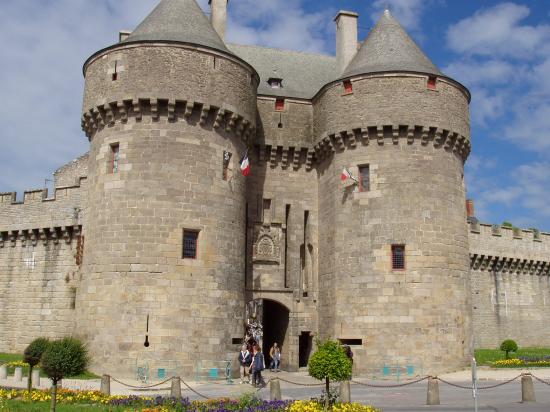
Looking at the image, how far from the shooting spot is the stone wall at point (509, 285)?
109ft

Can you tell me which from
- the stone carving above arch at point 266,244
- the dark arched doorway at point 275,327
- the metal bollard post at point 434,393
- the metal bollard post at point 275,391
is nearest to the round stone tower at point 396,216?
the dark arched doorway at point 275,327

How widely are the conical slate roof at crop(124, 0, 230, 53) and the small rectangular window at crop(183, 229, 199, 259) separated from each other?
6835 millimetres

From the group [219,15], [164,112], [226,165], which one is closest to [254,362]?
[226,165]

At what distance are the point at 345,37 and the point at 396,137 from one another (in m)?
7.44

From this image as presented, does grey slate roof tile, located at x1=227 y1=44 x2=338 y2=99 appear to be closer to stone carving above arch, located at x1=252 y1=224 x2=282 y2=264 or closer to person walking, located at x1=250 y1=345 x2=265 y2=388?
stone carving above arch, located at x1=252 y1=224 x2=282 y2=264

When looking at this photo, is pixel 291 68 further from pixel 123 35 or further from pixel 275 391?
pixel 275 391

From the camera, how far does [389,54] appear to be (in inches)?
957

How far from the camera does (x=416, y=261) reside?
21625 millimetres

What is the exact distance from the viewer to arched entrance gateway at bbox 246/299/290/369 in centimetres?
2267

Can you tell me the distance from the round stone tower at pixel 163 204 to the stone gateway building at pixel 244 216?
0.17 ft

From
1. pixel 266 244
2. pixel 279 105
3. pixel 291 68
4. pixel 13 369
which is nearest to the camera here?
pixel 13 369

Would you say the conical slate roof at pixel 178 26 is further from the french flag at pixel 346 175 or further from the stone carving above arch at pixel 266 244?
the stone carving above arch at pixel 266 244

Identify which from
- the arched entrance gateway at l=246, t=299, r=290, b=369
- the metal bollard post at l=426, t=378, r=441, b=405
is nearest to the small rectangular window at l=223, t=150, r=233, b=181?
the arched entrance gateway at l=246, t=299, r=290, b=369

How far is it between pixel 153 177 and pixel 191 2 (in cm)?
842
